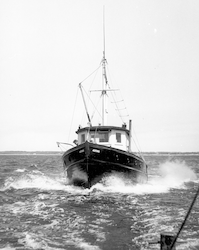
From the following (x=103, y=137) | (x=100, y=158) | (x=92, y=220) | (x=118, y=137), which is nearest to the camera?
(x=92, y=220)

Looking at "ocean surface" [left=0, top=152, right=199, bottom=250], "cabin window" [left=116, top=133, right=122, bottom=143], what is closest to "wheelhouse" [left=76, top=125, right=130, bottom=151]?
"cabin window" [left=116, top=133, right=122, bottom=143]

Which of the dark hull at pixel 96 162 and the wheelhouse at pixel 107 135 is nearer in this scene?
the dark hull at pixel 96 162

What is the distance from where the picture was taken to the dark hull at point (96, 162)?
1506 centimetres

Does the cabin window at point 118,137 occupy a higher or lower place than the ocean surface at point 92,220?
higher

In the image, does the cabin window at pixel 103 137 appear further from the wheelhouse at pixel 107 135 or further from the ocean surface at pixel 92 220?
the ocean surface at pixel 92 220

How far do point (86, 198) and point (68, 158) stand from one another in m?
4.00

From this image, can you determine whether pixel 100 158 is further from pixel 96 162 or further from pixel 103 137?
pixel 103 137

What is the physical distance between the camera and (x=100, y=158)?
15.2m

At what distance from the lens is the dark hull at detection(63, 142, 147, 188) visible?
1506 centimetres

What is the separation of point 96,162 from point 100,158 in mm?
346

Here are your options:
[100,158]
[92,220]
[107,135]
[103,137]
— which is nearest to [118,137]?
[107,135]

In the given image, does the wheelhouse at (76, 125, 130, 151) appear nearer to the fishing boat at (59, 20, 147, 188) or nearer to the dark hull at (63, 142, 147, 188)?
the fishing boat at (59, 20, 147, 188)

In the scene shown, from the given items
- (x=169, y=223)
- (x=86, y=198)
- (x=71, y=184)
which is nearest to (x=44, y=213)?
(x=86, y=198)

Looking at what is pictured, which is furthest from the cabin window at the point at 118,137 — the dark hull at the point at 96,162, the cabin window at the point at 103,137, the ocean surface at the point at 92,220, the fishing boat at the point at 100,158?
the ocean surface at the point at 92,220
